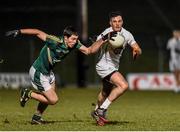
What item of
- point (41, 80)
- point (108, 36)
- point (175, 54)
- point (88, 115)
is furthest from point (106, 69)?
point (175, 54)

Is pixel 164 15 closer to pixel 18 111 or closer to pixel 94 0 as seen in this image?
pixel 94 0

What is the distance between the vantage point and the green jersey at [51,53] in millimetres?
13688

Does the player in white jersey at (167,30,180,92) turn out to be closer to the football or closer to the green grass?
the green grass

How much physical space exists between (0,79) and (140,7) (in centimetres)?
2563

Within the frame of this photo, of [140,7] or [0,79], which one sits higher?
[140,7]

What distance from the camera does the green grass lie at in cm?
1308

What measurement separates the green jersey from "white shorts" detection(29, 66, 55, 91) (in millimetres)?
77

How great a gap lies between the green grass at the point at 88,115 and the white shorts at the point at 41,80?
680mm

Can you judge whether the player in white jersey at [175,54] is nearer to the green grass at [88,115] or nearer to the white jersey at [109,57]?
the green grass at [88,115]

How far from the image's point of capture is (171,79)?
99.6 ft

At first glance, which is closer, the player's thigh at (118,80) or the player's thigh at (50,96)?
the player's thigh at (50,96)

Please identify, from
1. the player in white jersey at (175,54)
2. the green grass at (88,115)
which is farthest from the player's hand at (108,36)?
the player in white jersey at (175,54)

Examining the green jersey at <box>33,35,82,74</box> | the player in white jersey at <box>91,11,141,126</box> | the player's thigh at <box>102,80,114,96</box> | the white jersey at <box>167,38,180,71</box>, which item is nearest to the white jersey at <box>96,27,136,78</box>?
the player in white jersey at <box>91,11,141,126</box>

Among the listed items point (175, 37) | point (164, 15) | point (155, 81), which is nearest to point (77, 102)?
point (175, 37)
